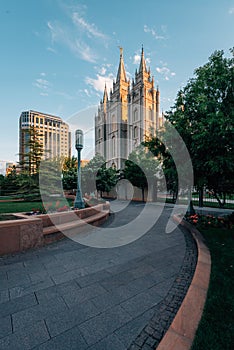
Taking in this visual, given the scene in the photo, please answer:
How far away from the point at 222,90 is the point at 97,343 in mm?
7962

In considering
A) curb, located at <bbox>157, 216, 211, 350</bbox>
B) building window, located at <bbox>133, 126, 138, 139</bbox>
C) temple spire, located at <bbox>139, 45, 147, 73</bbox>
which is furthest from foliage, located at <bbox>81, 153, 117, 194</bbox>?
temple spire, located at <bbox>139, 45, 147, 73</bbox>

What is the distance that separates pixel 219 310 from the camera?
250 cm

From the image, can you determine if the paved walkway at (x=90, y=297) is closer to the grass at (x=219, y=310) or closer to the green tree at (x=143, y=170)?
the grass at (x=219, y=310)

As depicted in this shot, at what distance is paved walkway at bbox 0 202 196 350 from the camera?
2.21m

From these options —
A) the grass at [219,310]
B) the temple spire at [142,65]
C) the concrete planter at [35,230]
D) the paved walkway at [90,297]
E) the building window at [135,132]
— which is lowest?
the paved walkway at [90,297]

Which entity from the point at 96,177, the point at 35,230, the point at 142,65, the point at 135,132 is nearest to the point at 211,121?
the point at 35,230

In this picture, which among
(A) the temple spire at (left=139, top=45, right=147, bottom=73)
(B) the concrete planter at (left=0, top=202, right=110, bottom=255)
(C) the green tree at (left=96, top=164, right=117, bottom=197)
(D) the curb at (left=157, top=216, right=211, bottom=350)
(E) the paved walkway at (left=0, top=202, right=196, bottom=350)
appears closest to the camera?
(D) the curb at (left=157, top=216, right=211, bottom=350)

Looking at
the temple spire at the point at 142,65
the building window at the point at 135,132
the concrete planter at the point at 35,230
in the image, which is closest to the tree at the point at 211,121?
the concrete planter at the point at 35,230

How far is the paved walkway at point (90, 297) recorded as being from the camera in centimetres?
221

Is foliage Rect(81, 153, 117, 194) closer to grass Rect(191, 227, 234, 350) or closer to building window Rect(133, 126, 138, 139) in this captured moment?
grass Rect(191, 227, 234, 350)

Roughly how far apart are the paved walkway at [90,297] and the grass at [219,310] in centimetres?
47

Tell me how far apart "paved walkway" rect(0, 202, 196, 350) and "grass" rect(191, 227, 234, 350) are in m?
0.47

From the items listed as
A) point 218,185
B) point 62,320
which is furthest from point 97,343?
point 218,185

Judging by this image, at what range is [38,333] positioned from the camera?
7.38 ft
